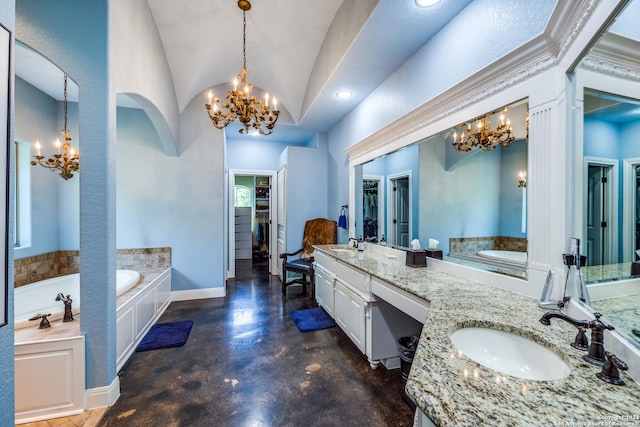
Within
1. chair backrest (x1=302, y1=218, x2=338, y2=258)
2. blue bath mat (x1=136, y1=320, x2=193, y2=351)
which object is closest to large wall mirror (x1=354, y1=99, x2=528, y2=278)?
chair backrest (x1=302, y1=218, x2=338, y2=258)

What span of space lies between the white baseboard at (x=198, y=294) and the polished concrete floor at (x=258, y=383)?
3.55 feet

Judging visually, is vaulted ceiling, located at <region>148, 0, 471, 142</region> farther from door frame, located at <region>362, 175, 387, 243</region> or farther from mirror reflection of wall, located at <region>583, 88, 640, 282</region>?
mirror reflection of wall, located at <region>583, 88, 640, 282</region>

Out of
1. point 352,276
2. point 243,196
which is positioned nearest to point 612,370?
point 352,276

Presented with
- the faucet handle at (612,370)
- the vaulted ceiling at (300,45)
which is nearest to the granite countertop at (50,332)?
the faucet handle at (612,370)

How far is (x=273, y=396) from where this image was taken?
6.48 ft

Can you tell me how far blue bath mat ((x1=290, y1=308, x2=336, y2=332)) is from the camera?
10.2 feet

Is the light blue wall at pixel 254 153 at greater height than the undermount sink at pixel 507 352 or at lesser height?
greater

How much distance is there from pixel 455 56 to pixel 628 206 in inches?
63.2

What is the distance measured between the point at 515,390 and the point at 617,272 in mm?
775

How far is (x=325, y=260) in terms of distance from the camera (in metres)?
3.45

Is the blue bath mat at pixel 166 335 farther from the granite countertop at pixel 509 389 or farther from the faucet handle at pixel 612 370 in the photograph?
the faucet handle at pixel 612 370

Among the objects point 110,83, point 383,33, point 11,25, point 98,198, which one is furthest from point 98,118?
point 383,33

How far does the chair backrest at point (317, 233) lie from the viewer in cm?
467

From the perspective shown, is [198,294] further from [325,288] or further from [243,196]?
[243,196]
